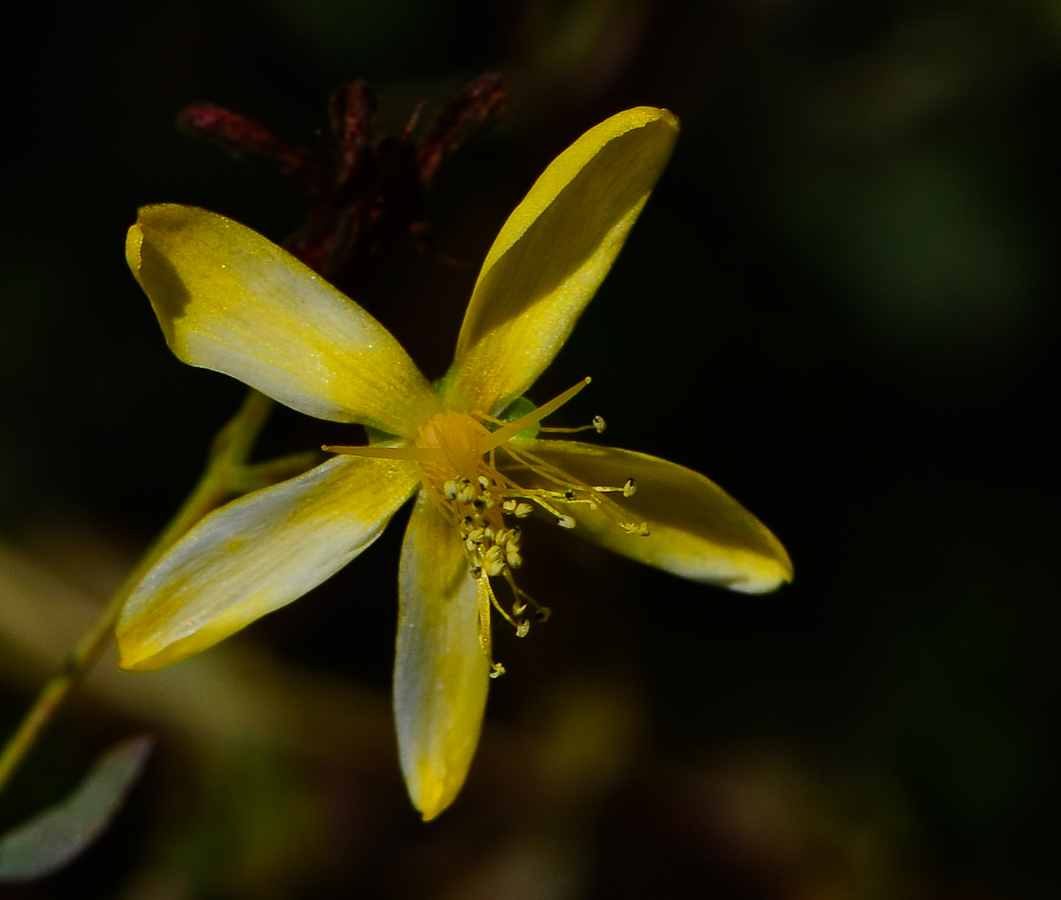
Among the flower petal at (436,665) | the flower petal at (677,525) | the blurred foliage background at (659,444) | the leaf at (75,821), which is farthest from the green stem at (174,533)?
the blurred foliage background at (659,444)

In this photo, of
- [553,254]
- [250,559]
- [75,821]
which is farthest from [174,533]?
[553,254]

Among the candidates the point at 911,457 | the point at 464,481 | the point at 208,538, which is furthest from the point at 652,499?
the point at 911,457

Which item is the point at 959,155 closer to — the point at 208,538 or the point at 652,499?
the point at 652,499

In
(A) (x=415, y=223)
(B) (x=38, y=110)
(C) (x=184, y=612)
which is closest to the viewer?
(C) (x=184, y=612)

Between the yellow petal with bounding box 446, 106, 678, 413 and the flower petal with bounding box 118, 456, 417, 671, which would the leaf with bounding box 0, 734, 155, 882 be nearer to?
the flower petal with bounding box 118, 456, 417, 671

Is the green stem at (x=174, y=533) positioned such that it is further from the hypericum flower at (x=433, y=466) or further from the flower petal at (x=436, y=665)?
the flower petal at (x=436, y=665)

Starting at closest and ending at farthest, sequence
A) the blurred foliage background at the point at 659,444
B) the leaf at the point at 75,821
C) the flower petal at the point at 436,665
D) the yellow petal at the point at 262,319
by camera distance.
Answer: the yellow petal at the point at 262,319
the flower petal at the point at 436,665
the leaf at the point at 75,821
the blurred foliage background at the point at 659,444
